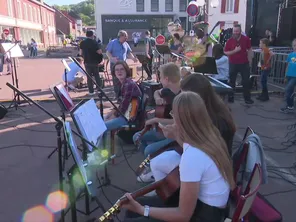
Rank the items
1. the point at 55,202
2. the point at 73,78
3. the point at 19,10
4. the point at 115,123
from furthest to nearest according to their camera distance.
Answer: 1. the point at 19,10
2. the point at 73,78
3. the point at 115,123
4. the point at 55,202

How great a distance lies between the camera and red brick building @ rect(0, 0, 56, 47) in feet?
119

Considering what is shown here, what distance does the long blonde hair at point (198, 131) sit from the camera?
171cm

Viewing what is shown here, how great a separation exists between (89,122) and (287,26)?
1133cm

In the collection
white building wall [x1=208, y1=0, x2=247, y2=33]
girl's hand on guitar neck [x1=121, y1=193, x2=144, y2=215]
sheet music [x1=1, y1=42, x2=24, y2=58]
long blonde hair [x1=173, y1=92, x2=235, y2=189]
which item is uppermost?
white building wall [x1=208, y1=0, x2=247, y2=33]

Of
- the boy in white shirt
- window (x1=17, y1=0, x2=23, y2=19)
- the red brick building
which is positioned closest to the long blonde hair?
the boy in white shirt

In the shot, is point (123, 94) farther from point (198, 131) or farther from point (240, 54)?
point (240, 54)

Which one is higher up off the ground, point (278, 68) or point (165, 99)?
point (165, 99)

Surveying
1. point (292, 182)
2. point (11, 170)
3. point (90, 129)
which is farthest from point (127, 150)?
point (292, 182)

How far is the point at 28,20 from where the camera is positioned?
4369 centimetres

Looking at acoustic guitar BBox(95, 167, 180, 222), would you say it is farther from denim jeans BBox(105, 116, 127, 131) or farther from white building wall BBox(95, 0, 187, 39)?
white building wall BBox(95, 0, 187, 39)

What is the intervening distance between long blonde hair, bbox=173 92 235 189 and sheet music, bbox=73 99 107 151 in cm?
98

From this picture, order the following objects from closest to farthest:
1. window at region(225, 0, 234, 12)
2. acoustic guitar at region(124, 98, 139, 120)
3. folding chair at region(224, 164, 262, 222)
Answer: folding chair at region(224, 164, 262, 222) → acoustic guitar at region(124, 98, 139, 120) → window at region(225, 0, 234, 12)

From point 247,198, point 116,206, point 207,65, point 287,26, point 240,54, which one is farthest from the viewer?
point 287,26

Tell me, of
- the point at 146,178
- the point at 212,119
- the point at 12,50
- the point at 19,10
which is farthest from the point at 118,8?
the point at 212,119
